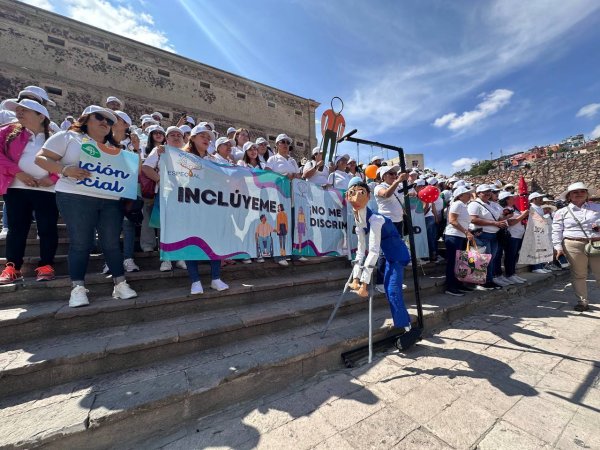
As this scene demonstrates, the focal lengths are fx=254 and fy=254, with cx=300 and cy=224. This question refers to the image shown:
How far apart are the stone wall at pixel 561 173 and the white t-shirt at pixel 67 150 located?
95.7 feet

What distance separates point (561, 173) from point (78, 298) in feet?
102

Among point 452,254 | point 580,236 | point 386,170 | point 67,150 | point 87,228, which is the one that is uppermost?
point 386,170

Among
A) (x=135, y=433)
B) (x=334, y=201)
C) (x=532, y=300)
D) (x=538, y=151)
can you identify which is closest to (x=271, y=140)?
(x=334, y=201)

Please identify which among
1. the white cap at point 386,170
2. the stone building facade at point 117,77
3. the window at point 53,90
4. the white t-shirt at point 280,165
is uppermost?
the stone building facade at point 117,77

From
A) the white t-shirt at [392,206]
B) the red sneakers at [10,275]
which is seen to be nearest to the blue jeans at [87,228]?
the red sneakers at [10,275]

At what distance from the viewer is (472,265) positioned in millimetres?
4406

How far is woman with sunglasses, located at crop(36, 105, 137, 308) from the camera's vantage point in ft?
8.69

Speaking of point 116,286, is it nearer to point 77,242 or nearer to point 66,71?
point 77,242

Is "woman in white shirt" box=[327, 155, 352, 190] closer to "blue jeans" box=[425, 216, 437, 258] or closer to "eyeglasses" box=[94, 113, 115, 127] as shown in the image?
"blue jeans" box=[425, 216, 437, 258]

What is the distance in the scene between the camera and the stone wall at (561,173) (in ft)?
64.3

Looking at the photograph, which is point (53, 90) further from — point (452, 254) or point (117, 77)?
point (452, 254)

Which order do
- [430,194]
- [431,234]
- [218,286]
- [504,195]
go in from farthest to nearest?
[431,234] < [504,195] < [430,194] < [218,286]

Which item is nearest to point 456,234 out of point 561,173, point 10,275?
point 10,275

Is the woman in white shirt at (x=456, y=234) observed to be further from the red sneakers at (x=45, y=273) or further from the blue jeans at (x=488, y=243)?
the red sneakers at (x=45, y=273)
